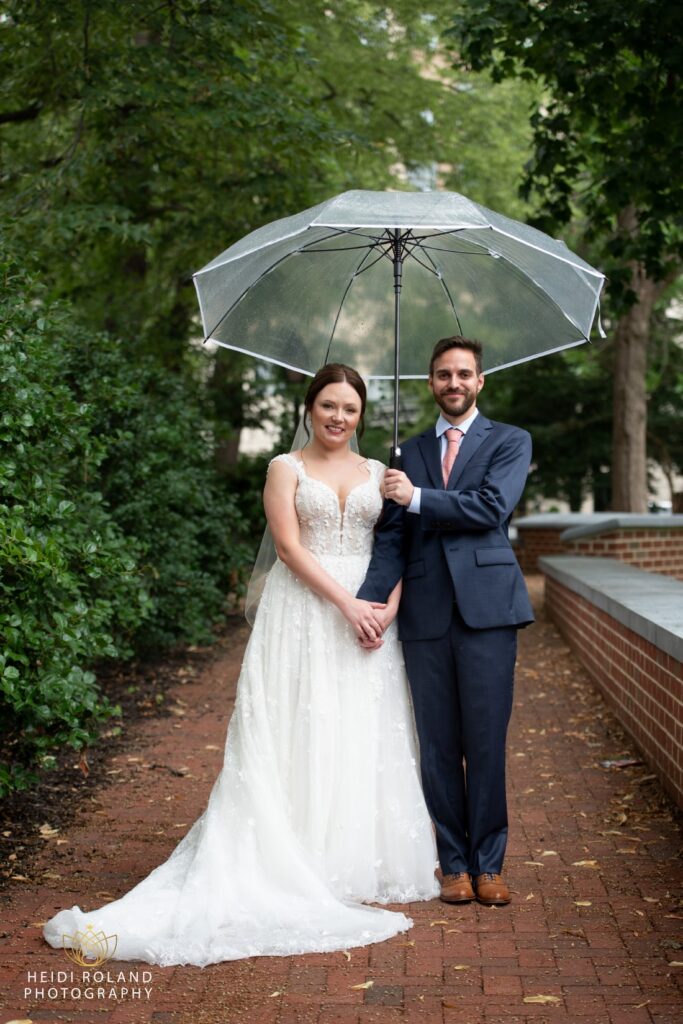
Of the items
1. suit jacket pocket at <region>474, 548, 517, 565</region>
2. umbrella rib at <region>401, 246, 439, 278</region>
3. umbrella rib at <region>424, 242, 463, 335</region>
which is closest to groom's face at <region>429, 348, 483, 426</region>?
suit jacket pocket at <region>474, 548, 517, 565</region>

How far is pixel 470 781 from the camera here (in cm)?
471

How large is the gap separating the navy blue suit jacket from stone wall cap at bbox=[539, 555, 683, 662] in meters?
1.22

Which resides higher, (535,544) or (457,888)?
(535,544)

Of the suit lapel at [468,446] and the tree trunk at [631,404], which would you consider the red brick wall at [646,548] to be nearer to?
the tree trunk at [631,404]

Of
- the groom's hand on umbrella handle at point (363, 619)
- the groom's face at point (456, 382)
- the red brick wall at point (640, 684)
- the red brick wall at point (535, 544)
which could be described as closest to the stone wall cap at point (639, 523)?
the red brick wall at point (640, 684)

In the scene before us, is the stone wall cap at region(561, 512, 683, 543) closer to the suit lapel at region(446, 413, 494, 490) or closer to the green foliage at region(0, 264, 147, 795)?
the green foliage at region(0, 264, 147, 795)

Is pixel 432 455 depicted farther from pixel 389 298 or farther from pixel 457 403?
pixel 389 298

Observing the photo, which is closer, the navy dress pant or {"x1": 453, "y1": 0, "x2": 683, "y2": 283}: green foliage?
the navy dress pant

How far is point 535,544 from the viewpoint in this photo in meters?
18.9

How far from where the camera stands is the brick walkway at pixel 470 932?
11.7ft

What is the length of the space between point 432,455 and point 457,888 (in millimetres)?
1788

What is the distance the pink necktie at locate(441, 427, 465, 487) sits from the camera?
4.78m

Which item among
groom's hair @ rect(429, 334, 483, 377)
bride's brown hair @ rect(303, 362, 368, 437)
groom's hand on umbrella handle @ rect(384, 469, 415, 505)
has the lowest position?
groom's hand on umbrella handle @ rect(384, 469, 415, 505)
